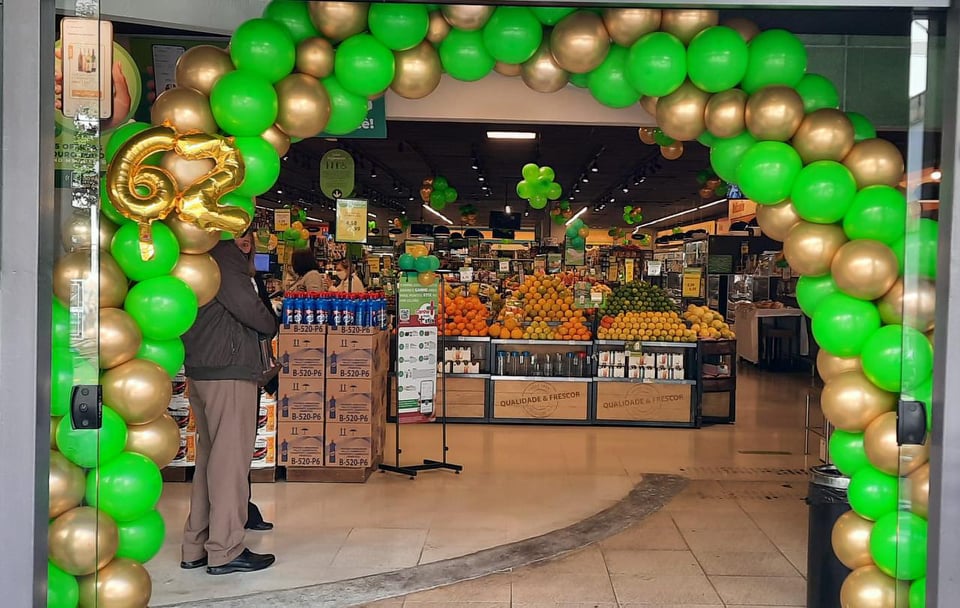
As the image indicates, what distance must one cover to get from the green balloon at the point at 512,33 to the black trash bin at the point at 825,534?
7.90ft

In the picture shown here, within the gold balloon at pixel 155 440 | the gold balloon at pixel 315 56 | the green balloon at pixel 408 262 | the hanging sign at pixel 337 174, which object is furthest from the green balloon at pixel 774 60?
the hanging sign at pixel 337 174

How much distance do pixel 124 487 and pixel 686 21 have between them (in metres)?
2.69

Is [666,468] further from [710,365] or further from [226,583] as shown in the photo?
[226,583]

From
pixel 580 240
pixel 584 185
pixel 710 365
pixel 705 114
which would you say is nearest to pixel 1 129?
pixel 705 114

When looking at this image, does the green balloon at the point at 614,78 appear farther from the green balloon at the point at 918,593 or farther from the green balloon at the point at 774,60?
the green balloon at the point at 918,593

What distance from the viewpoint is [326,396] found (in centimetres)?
606

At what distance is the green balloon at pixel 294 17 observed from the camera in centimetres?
315

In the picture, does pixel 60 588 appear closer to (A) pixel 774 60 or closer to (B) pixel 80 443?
(B) pixel 80 443

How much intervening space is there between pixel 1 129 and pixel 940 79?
9.74 ft

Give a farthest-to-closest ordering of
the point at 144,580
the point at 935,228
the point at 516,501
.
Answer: the point at 516,501 < the point at 144,580 < the point at 935,228

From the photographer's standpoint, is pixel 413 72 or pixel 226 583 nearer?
pixel 413 72

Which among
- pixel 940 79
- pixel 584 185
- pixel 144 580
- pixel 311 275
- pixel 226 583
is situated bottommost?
pixel 226 583

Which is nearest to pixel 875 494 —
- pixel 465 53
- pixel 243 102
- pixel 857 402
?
pixel 857 402

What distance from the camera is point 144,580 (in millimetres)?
2895
